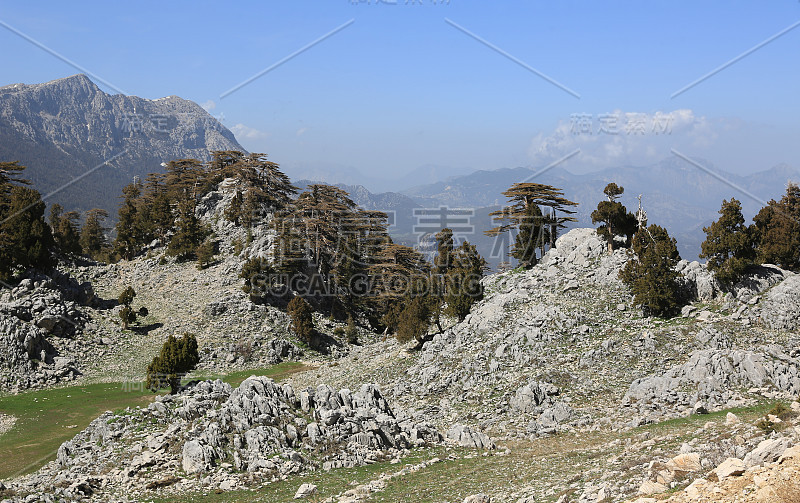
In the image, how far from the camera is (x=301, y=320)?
69562mm

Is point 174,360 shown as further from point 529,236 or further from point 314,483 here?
point 529,236

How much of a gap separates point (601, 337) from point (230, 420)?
28.4 m

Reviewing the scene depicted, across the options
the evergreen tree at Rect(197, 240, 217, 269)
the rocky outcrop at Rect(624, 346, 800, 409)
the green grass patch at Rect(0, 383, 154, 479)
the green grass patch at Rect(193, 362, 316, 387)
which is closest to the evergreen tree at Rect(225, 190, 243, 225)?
the evergreen tree at Rect(197, 240, 217, 269)

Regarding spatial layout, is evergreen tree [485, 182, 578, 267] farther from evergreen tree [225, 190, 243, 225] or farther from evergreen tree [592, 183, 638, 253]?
evergreen tree [225, 190, 243, 225]

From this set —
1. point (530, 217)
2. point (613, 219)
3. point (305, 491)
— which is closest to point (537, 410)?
point (305, 491)

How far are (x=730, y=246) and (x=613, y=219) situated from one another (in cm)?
1106

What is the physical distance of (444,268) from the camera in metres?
68.2

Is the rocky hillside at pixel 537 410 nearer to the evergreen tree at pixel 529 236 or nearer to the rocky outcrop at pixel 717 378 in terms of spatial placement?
the rocky outcrop at pixel 717 378

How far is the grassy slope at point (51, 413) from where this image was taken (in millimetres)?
35781

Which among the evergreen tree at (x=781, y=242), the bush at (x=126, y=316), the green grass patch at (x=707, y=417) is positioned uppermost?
the evergreen tree at (x=781, y=242)

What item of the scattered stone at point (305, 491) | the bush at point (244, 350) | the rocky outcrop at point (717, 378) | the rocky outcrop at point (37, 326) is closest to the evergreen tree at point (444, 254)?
the bush at point (244, 350)

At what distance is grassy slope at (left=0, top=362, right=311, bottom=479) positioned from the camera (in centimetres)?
3578

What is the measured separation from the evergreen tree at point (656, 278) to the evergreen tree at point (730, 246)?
9.30 ft

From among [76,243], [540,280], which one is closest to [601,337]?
[540,280]
